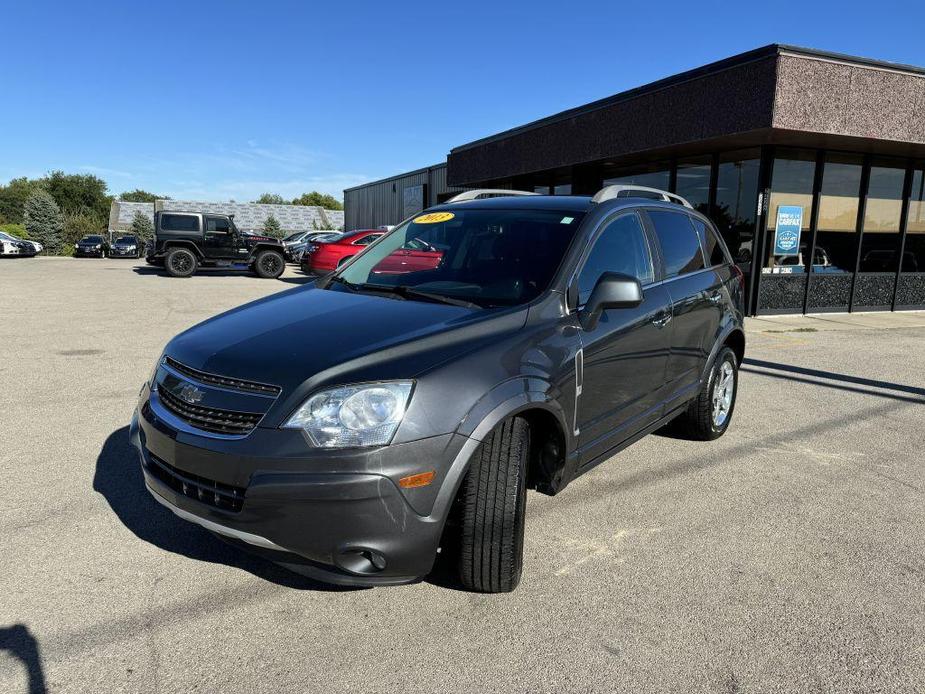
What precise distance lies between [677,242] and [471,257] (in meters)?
1.65

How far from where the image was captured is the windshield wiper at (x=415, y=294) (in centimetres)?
304

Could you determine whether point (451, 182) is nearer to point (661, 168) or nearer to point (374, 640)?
point (661, 168)

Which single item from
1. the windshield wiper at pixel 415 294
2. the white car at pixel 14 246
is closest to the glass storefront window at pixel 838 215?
the windshield wiper at pixel 415 294

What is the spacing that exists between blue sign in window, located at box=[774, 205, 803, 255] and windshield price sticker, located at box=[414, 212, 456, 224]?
35.4ft

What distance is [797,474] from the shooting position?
4.32 metres

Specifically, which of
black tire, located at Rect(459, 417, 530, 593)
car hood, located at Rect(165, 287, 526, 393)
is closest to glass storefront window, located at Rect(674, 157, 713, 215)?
car hood, located at Rect(165, 287, 526, 393)

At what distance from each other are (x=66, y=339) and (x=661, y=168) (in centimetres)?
1243

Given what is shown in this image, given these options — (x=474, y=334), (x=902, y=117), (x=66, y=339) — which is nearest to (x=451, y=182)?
(x=902, y=117)

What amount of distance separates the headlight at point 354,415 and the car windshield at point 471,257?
87 centimetres

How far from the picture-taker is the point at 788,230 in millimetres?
12891

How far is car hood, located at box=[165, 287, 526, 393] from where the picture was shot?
8.04 ft

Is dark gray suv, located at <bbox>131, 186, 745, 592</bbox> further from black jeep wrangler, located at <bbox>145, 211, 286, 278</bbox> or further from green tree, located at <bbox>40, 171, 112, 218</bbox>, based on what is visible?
green tree, located at <bbox>40, 171, 112, 218</bbox>

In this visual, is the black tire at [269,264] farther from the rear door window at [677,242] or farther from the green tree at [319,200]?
the green tree at [319,200]

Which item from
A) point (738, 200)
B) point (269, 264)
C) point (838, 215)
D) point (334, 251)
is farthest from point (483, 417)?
point (269, 264)
